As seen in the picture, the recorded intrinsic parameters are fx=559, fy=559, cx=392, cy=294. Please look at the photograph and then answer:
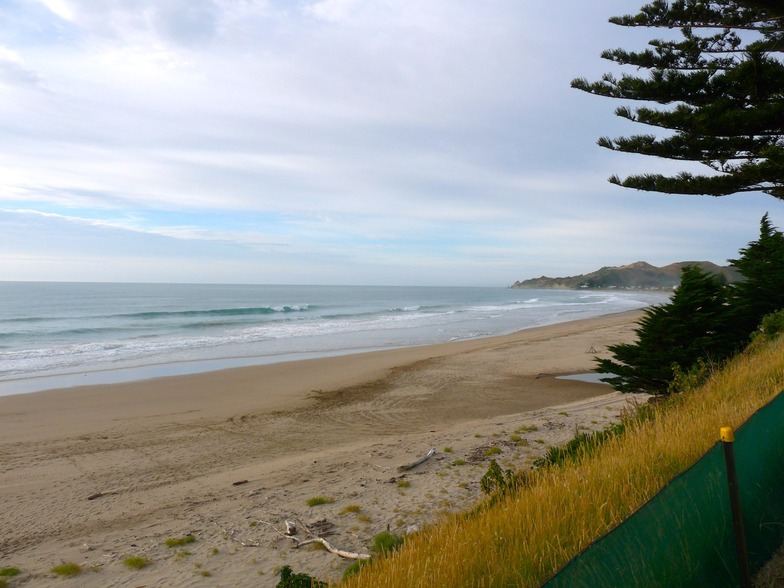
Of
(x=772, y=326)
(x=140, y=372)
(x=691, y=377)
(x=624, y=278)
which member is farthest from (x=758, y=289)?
(x=624, y=278)

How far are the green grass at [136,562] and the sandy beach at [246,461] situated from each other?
0.06 metres

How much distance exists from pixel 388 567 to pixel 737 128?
1094cm

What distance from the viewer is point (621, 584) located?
2299mm

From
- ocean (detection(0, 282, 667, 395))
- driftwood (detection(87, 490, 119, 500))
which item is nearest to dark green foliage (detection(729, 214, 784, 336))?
driftwood (detection(87, 490, 119, 500))

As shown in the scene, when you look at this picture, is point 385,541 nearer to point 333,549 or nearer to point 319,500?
point 333,549

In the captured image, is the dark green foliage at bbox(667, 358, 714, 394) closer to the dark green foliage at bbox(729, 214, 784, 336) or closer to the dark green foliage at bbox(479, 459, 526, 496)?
the dark green foliage at bbox(729, 214, 784, 336)

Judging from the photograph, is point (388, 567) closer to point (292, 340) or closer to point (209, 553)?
point (209, 553)

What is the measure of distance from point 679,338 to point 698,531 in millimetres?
7436

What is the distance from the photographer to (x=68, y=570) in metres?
4.87

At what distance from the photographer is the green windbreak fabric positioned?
2.29m

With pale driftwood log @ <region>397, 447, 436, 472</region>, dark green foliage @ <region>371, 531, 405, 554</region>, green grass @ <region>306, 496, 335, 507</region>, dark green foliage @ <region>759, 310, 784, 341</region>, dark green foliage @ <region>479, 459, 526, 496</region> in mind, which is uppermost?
dark green foliage @ <region>759, 310, 784, 341</region>

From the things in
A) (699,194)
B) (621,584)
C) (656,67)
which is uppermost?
(656,67)

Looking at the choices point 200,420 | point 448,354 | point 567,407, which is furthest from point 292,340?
point 567,407

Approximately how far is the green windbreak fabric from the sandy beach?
2.77m
